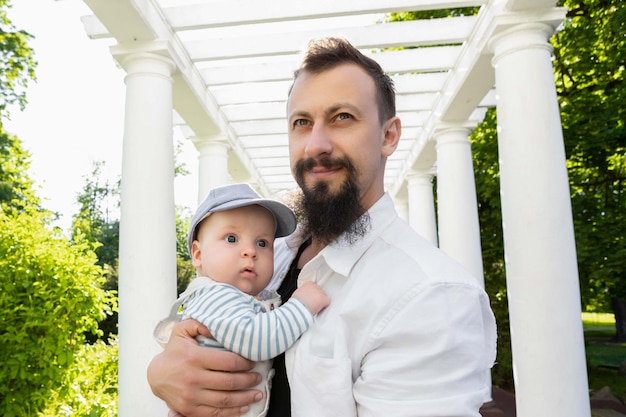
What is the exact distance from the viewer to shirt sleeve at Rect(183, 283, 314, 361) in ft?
6.78

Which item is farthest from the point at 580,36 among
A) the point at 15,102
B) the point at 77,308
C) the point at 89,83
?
the point at 89,83

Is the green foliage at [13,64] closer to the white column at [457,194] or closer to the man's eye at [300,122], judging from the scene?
the white column at [457,194]

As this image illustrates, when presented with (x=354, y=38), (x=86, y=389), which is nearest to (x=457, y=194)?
(x=354, y=38)

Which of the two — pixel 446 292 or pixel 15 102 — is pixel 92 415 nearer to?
pixel 446 292

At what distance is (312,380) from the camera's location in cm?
192

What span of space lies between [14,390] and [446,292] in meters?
7.71

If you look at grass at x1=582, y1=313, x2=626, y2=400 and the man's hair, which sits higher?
the man's hair

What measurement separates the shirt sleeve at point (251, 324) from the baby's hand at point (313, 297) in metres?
0.03

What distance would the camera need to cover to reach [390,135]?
263 centimetres

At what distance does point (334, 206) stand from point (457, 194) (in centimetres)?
776

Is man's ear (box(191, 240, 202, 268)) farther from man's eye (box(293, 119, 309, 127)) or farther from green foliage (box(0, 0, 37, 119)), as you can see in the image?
green foliage (box(0, 0, 37, 119))

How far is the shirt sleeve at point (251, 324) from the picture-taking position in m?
2.07

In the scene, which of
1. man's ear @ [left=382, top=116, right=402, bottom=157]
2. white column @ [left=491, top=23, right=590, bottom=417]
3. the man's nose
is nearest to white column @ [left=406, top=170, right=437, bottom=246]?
white column @ [left=491, top=23, right=590, bottom=417]

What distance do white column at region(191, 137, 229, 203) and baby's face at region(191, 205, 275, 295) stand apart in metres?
7.77
